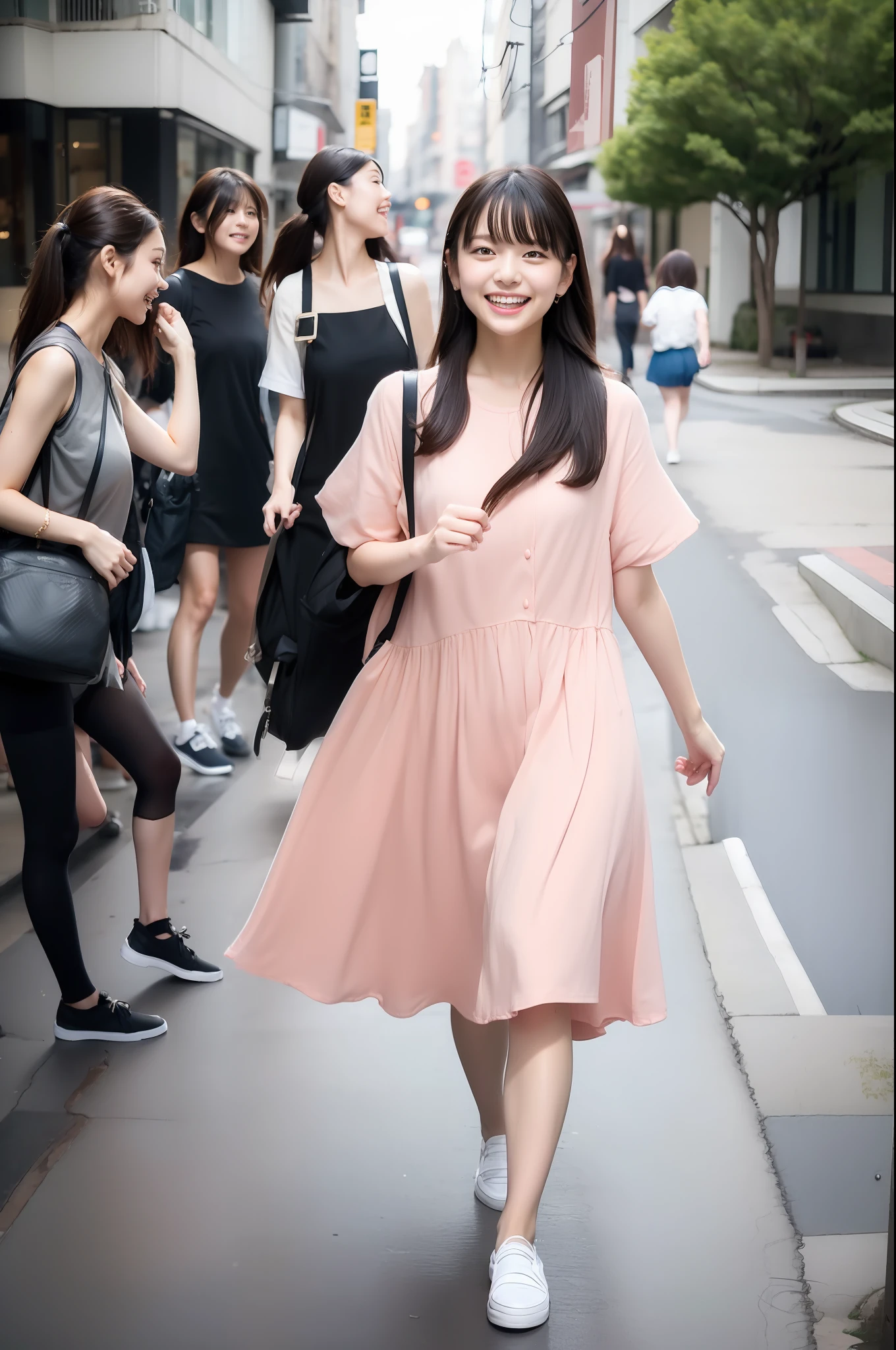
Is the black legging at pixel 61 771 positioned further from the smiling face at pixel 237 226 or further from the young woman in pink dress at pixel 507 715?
the smiling face at pixel 237 226

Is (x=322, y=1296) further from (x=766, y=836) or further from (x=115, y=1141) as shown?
(x=766, y=836)

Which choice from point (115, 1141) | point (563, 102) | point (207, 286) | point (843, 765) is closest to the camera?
point (115, 1141)

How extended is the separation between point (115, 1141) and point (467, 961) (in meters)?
0.84

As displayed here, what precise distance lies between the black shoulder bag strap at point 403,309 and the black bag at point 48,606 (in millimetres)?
885

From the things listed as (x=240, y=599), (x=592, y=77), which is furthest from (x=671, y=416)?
(x=240, y=599)

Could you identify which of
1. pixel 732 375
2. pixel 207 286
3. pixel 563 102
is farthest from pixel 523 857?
pixel 207 286

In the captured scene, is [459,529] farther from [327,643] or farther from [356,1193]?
[356,1193]

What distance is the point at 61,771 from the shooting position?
9.46 ft

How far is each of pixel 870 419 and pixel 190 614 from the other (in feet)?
8.06

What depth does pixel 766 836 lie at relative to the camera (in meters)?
3.48

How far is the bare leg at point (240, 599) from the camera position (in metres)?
4.79

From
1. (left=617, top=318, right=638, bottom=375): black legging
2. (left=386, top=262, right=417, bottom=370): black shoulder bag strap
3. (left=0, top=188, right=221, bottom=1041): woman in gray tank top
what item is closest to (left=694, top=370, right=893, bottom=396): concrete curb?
(left=617, top=318, right=638, bottom=375): black legging

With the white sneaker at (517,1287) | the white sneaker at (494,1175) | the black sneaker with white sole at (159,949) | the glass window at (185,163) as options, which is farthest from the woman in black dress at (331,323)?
the white sneaker at (517,1287)

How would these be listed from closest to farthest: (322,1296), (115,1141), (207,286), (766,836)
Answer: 1. (322,1296)
2. (115,1141)
3. (766,836)
4. (207,286)
